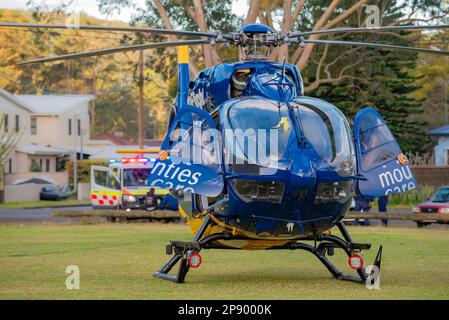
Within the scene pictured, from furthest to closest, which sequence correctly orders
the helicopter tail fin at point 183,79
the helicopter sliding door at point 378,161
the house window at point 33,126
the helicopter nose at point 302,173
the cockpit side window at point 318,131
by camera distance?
the house window at point 33,126
the helicopter tail fin at point 183,79
the helicopter sliding door at point 378,161
the cockpit side window at point 318,131
the helicopter nose at point 302,173

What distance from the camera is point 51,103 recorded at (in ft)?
279

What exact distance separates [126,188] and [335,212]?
27970mm

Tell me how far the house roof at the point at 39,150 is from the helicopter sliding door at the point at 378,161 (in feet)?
208

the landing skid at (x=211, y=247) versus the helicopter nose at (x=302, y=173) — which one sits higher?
the helicopter nose at (x=302, y=173)

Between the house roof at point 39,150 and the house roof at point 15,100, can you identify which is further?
the house roof at point 39,150

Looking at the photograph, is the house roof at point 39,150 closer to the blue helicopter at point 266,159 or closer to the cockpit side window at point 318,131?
the blue helicopter at point 266,159

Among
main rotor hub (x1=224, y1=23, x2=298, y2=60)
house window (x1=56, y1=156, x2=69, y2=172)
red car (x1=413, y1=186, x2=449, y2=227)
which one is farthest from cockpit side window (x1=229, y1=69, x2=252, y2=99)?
house window (x1=56, y1=156, x2=69, y2=172)

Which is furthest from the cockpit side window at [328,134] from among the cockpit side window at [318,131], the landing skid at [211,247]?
the landing skid at [211,247]

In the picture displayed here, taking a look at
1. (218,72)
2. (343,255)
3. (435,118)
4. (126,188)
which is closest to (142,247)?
(343,255)

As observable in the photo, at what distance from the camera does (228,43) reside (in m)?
14.7

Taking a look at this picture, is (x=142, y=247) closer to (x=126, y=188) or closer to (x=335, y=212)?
(x=335, y=212)

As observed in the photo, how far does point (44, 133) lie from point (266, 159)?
7218cm

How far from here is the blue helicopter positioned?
13156mm

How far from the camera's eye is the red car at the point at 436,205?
112 feet
